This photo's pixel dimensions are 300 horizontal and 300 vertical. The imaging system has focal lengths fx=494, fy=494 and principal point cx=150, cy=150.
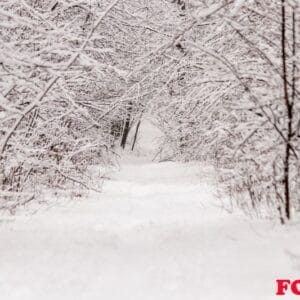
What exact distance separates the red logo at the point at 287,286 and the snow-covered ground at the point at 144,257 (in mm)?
51

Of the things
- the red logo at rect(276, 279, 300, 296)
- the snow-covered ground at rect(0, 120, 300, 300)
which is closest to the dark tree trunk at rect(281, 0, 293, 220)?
the snow-covered ground at rect(0, 120, 300, 300)

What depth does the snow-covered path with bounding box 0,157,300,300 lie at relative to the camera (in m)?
3.22

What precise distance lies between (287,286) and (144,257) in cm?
129

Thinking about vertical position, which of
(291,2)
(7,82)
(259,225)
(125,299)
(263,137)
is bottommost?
(125,299)

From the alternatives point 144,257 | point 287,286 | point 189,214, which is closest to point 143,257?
point 144,257

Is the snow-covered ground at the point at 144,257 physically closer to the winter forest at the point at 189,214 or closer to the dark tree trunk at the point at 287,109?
the winter forest at the point at 189,214

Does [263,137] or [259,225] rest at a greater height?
[263,137]

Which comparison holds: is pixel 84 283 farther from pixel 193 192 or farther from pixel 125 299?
pixel 193 192

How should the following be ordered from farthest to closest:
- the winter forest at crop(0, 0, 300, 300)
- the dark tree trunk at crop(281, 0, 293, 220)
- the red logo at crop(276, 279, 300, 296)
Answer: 1. the dark tree trunk at crop(281, 0, 293, 220)
2. the winter forest at crop(0, 0, 300, 300)
3. the red logo at crop(276, 279, 300, 296)

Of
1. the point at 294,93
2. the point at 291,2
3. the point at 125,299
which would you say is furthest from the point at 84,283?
the point at 291,2

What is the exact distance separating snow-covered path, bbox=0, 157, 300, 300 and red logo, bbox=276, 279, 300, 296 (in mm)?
51

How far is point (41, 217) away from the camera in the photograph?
5.87 metres

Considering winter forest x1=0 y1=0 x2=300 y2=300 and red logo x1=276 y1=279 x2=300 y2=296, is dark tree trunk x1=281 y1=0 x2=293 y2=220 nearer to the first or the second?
winter forest x1=0 y1=0 x2=300 y2=300

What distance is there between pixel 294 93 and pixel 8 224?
10.7 ft
